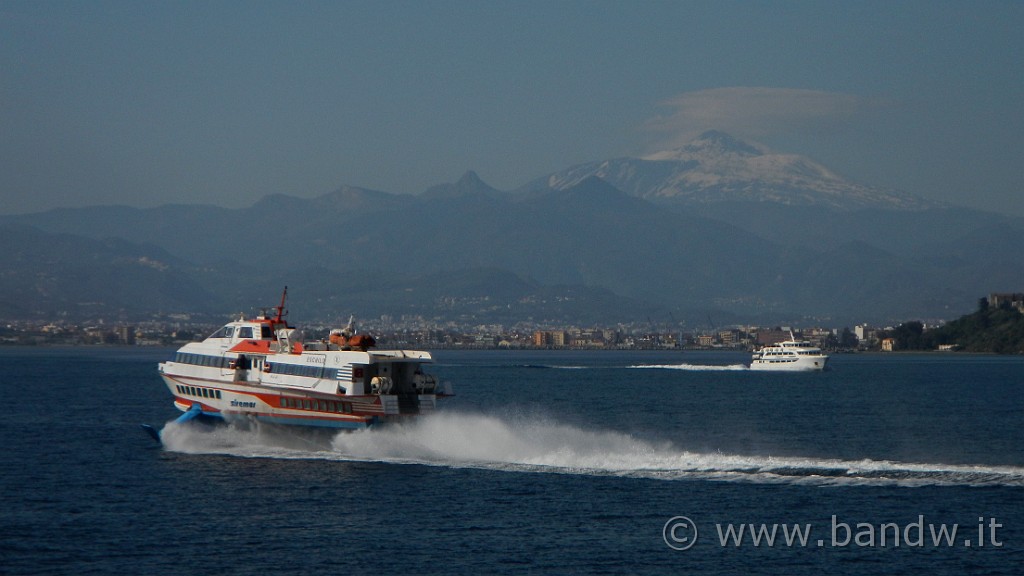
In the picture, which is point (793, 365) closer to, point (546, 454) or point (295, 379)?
point (546, 454)

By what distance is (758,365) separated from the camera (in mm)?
179750

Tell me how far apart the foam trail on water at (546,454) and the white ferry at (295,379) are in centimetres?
87

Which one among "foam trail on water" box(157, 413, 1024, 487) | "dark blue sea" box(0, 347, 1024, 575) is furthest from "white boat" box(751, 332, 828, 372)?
"foam trail on water" box(157, 413, 1024, 487)

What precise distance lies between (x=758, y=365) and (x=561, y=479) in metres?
132

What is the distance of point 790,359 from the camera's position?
580ft

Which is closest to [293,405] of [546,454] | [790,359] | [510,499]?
[546,454]

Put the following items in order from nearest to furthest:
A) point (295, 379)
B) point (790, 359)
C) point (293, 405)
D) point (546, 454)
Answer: point (546, 454) < point (295, 379) < point (293, 405) < point (790, 359)

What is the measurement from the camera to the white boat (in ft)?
568

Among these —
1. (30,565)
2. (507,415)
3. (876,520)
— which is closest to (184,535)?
(30,565)

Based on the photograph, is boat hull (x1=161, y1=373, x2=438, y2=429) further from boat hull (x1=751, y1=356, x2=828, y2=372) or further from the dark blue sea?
boat hull (x1=751, y1=356, x2=828, y2=372)

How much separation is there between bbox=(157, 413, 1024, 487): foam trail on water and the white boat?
375 ft

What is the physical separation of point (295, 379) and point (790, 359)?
128m

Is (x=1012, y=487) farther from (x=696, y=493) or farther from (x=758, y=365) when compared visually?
(x=758, y=365)

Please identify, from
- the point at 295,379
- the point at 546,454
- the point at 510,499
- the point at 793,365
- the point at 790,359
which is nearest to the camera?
the point at 510,499
